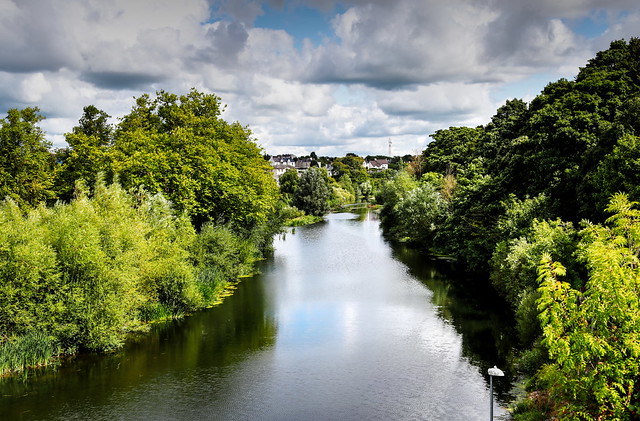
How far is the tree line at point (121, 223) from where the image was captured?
21.8 m

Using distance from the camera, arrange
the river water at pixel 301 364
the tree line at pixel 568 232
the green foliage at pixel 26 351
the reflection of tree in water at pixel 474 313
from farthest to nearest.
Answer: the reflection of tree in water at pixel 474 313 < the green foliage at pixel 26 351 < the river water at pixel 301 364 < the tree line at pixel 568 232

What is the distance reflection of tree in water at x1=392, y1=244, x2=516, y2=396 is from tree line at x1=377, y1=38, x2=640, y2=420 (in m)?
1.10

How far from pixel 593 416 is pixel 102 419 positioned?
15.8 metres

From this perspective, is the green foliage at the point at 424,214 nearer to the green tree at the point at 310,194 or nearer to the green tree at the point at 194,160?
the green tree at the point at 194,160

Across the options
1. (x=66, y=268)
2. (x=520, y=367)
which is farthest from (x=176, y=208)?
(x=520, y=367)

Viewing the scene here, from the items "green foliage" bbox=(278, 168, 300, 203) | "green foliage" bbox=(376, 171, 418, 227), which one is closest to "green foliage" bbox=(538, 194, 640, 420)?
"green foliage" bbox=(376, 171, 418, 227)

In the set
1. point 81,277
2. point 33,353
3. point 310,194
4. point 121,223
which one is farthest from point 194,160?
point 310,194

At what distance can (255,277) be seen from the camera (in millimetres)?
Result: 42719

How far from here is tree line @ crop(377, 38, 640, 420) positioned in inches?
421

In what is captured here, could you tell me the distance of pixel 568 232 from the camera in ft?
83.4

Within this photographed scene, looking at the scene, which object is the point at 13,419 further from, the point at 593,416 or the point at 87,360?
the point at 593,416

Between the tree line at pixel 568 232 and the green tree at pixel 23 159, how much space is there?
101 feet

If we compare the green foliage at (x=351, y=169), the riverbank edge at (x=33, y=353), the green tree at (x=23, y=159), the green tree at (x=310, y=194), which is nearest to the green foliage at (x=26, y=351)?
the riverbank edge at (x=33, y=353)

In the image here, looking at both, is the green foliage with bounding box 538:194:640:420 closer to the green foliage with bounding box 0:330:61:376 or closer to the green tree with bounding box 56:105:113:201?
the green foliage with bounding box 0:330:61:376
